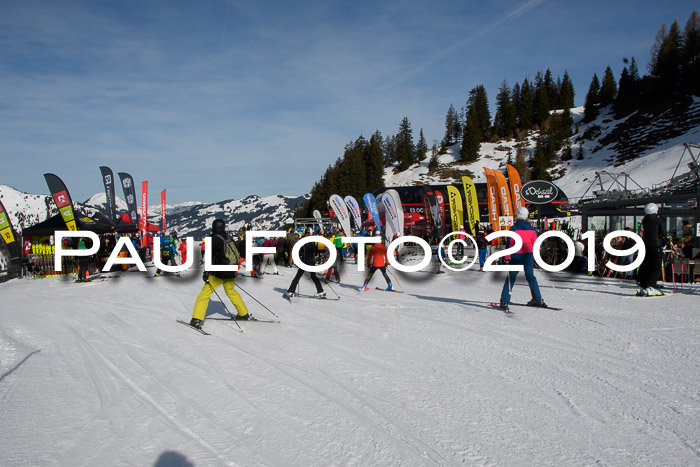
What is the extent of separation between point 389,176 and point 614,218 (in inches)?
3082

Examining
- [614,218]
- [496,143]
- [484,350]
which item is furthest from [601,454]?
[496,143]

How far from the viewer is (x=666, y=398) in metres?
3.61

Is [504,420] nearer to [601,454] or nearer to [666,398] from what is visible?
[601,454]

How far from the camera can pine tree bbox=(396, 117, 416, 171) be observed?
95.6m

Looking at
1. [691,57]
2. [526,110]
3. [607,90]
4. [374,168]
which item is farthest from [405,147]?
[691,57]

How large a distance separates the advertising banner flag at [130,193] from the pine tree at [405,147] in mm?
75158

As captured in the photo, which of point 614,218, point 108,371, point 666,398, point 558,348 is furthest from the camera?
point 614,218

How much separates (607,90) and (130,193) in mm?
108358

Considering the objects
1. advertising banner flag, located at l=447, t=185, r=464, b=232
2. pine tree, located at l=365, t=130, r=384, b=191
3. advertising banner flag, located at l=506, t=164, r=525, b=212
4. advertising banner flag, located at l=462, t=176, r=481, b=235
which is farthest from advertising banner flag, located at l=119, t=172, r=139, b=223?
pine tree, located at l=365, t=130, r=384, b=191

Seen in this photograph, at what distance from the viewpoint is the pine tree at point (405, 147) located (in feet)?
314

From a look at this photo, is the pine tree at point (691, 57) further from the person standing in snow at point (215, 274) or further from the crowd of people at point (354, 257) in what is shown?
the person standing in snow at point (215, 274)

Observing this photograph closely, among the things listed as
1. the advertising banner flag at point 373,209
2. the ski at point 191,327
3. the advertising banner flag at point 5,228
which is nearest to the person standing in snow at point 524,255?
the ski at point 191,327

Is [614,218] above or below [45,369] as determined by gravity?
above

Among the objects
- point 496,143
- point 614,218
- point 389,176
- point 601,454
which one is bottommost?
point 601,454
